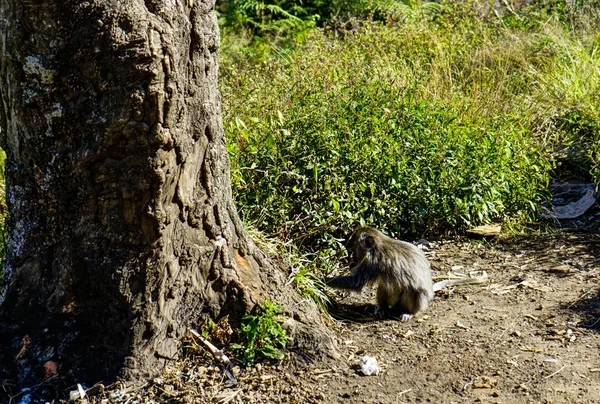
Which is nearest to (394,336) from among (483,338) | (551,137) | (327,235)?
(483,338)

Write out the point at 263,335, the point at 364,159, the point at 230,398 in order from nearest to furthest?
1. the point at 230,398
2. the point at 263,335
3. the point at 364,159

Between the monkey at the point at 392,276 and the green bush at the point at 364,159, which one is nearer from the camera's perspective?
the monkey at the point at 392,276

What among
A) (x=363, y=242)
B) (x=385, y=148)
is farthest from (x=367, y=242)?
(x=385, y=148)

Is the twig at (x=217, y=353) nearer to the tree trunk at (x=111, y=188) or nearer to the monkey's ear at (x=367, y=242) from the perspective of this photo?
the tree trunk at (x=111, y=188)

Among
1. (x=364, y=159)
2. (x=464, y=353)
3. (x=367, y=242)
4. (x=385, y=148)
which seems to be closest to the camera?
(x=464, y=353)

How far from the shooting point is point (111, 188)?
13.1ft

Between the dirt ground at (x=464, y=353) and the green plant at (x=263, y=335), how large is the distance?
10cm

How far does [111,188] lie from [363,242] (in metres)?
2.62

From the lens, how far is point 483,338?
5.31 meters

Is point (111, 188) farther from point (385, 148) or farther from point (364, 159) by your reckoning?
point (385, 148)

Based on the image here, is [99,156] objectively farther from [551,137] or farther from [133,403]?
[551,137]

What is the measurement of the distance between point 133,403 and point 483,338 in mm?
2483

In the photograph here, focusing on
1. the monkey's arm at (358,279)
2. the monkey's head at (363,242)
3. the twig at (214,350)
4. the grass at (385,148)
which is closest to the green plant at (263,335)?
the twig at (214,350)

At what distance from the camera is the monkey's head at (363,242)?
6.05 metres
